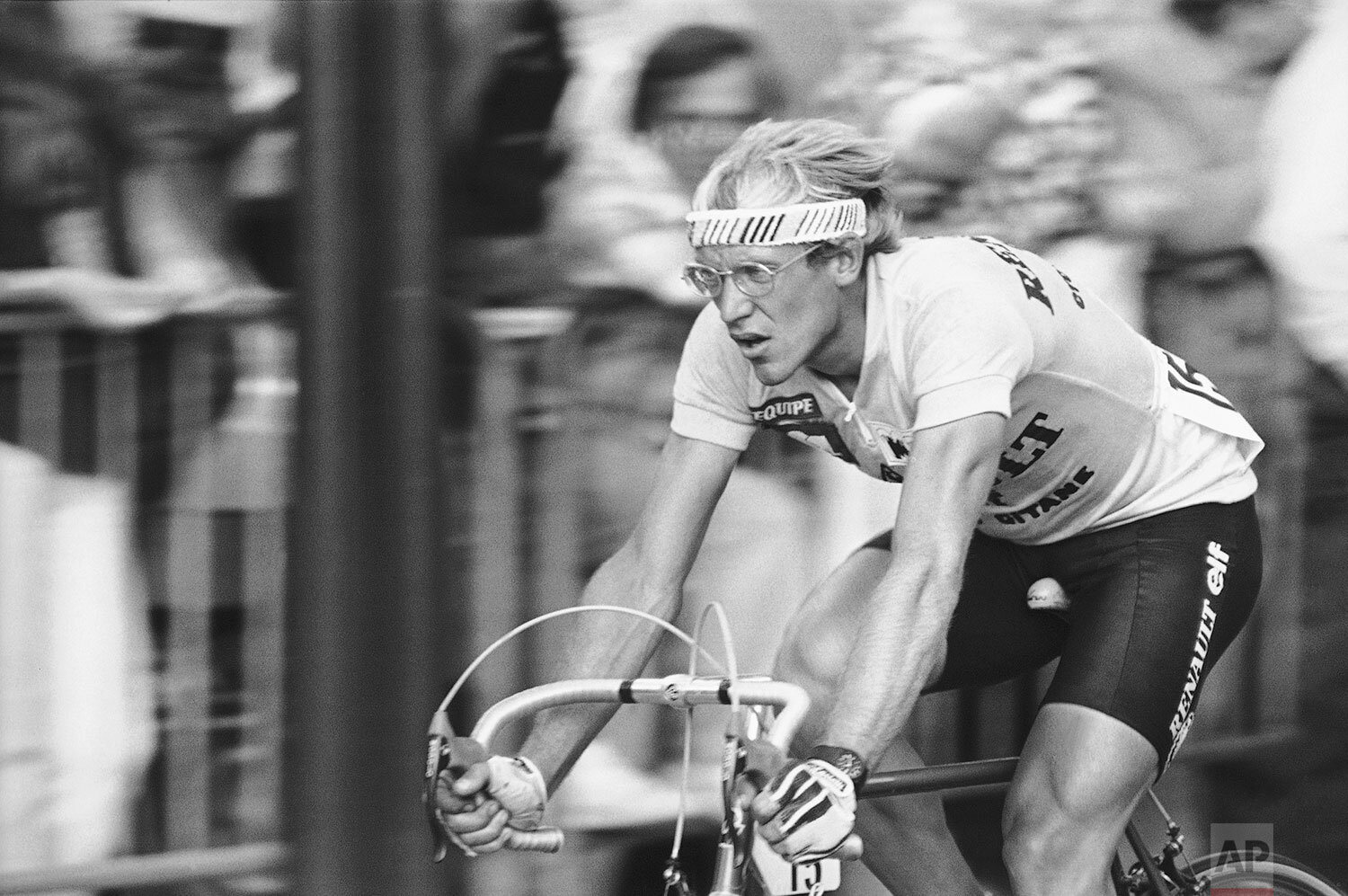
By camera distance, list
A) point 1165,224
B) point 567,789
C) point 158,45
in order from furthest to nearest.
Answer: point 1165,224 → point 567,789 → point 158,45

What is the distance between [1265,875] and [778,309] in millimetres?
1826

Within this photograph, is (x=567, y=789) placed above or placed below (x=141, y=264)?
below

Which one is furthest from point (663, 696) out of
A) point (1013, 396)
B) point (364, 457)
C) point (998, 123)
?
point (998, 123)

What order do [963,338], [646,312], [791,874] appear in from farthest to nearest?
[646,312]
[791,874]
[963,338]

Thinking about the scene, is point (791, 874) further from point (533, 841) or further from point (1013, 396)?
point (1013, 396)

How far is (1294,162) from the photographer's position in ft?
17.3

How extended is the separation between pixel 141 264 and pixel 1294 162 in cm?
302

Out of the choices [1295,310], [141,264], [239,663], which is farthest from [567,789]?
[1295,310]

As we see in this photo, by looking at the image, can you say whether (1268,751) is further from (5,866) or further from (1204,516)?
(5,866)

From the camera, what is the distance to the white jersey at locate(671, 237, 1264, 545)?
3098 millimetres

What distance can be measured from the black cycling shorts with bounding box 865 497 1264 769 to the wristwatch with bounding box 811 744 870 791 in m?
0.75

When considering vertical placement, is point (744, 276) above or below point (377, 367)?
above

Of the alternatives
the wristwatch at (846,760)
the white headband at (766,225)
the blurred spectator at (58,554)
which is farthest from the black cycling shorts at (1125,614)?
the blurred spectator at (58,554)

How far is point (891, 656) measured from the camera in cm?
292
